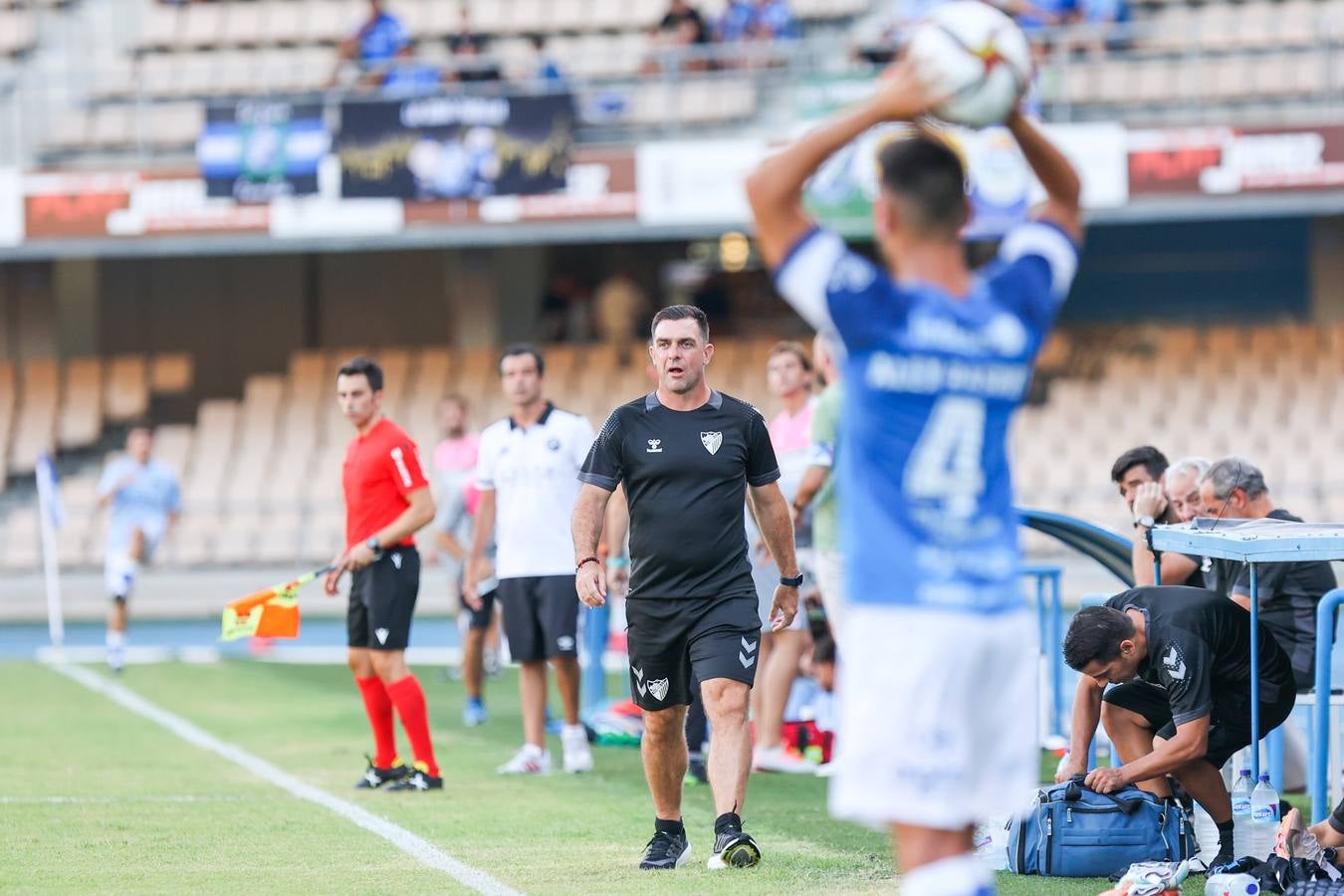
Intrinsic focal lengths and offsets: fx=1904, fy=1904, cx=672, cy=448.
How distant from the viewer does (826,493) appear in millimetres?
10164

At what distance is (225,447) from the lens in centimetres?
2283

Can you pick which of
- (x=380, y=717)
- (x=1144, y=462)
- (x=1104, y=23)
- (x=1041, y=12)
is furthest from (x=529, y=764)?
(x=1104, y=23)

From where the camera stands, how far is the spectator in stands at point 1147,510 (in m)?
8.10

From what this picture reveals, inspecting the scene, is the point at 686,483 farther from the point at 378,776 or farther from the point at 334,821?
the point at 378,776

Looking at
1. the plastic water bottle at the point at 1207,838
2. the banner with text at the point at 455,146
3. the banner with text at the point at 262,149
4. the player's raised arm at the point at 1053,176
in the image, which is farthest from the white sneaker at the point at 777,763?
the banner with text at the point at 262,149

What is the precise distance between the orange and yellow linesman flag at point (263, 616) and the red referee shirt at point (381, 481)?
1.18 ft

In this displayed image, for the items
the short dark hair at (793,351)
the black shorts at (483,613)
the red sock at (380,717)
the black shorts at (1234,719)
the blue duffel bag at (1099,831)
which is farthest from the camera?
the black shorts at (483,613)

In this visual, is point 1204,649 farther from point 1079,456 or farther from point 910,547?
point 1079,456

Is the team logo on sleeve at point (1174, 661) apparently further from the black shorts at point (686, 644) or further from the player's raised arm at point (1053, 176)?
the player's raised arm at point (1053, 176)

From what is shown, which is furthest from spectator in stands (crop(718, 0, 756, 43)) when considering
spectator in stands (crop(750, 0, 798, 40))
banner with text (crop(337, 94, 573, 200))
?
banner with text (crop(337, 94, 573, 200))

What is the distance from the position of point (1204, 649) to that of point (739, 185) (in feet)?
45.6

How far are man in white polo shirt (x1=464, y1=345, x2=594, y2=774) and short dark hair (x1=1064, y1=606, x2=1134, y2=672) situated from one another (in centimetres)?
393

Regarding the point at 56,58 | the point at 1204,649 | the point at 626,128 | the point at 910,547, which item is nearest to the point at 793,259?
the point at 910,547

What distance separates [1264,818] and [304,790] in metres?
4.85
